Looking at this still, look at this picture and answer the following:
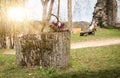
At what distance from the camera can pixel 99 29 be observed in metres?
26.7

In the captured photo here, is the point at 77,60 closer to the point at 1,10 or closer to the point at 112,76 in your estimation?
the point at 112,76

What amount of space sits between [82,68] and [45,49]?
158cm

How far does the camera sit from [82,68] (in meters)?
10.3

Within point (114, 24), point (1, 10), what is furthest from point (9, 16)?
point (114, 24)

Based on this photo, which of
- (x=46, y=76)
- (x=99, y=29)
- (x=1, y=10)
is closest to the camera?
(x=46, y=76)

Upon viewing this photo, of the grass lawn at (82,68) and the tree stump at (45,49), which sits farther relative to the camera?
the tree stump at (45,49)

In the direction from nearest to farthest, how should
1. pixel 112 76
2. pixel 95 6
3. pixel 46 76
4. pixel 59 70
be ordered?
pixel 112 76 → pixel 46 76 → pixel 59 70 → pixel 95 6

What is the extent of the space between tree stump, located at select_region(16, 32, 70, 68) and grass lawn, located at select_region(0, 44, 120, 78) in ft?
1.09

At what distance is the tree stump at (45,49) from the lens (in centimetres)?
1076

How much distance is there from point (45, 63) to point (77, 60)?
1870 mm

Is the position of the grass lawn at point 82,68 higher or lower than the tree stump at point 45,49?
lower

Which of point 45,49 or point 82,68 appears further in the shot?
point 45,49

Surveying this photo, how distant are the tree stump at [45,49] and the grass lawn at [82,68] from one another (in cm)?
33

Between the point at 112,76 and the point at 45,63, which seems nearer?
the point at 112,76
